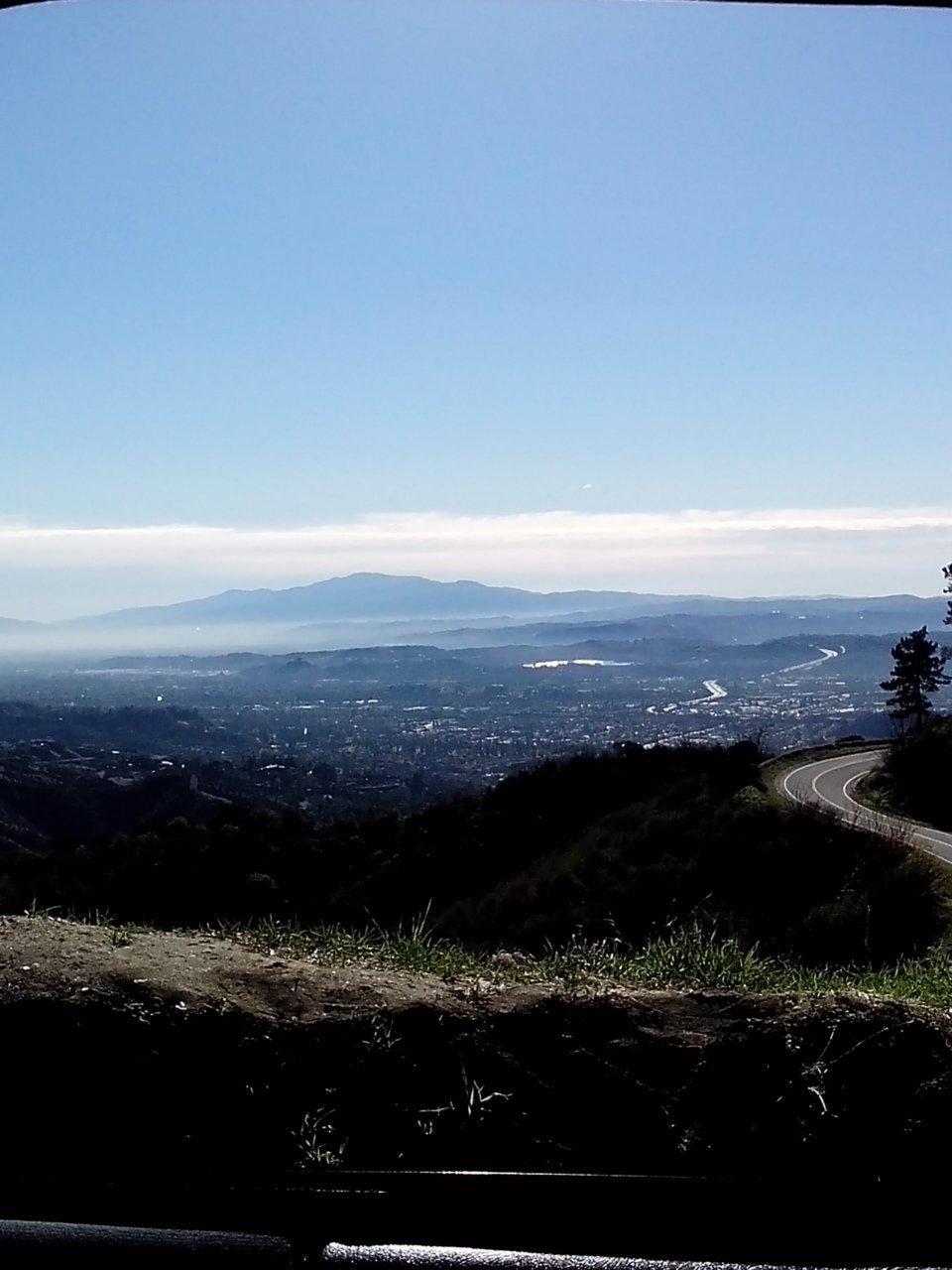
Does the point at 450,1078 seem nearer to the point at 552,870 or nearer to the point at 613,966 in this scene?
the point at 613,966

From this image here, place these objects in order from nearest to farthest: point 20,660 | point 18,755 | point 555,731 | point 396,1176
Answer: point 396,1176, point 18,755, point 555,731, point 20,660

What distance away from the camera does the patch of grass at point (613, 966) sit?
4219 mm

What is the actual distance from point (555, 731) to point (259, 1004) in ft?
241

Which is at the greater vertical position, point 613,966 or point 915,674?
point 613,966

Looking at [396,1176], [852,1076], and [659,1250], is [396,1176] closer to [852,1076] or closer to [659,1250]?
[659,1250]

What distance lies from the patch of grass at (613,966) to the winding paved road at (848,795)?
10.2m

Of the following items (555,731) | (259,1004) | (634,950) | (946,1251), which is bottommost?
(555,731)

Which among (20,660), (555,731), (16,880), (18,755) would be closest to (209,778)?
(18,755)

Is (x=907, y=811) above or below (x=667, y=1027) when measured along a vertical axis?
below

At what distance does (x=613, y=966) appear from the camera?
15.0 feet

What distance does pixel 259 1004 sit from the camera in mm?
3662

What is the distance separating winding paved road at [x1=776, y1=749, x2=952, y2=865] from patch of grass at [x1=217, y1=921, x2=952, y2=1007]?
403 inches

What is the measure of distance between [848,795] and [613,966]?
20007 millimetres

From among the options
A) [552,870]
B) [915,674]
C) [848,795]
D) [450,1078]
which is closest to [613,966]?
[450,1078]
